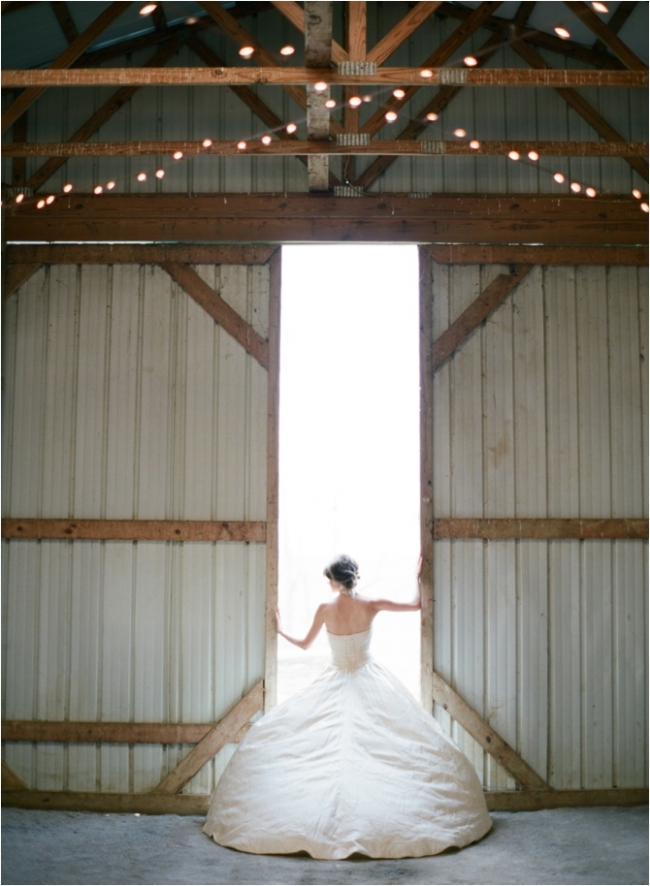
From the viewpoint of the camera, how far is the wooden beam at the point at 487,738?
5809mm

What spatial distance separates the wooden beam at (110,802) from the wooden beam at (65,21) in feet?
17.3

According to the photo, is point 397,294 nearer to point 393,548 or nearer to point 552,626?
point 552,626

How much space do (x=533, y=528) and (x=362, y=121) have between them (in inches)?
131

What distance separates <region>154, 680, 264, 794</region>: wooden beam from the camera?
5773mm

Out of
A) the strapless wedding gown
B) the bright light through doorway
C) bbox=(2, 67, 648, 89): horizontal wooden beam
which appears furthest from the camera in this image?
the bright light through doorway

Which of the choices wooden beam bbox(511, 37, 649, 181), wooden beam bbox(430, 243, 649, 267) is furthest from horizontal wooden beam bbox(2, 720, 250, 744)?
wooden beam bbox(511, 37, 649, 181)

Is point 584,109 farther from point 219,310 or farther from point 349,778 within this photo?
point 349,778

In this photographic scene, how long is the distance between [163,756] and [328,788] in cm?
171

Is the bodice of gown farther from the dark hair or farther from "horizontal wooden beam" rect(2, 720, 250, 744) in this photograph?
"horizontal wooden beam" rect(2, 720, 250, 744)

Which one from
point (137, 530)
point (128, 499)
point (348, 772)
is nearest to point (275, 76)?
point (128, 499)

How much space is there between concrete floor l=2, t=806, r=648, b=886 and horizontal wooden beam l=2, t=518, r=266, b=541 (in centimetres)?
191

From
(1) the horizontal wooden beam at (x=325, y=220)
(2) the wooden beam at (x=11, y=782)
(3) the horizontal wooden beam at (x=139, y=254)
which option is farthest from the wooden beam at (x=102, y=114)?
(2) the wooden beam at (x=11, y=782)

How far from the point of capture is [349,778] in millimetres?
4648

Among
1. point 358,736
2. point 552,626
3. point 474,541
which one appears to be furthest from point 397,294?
point 358,736
